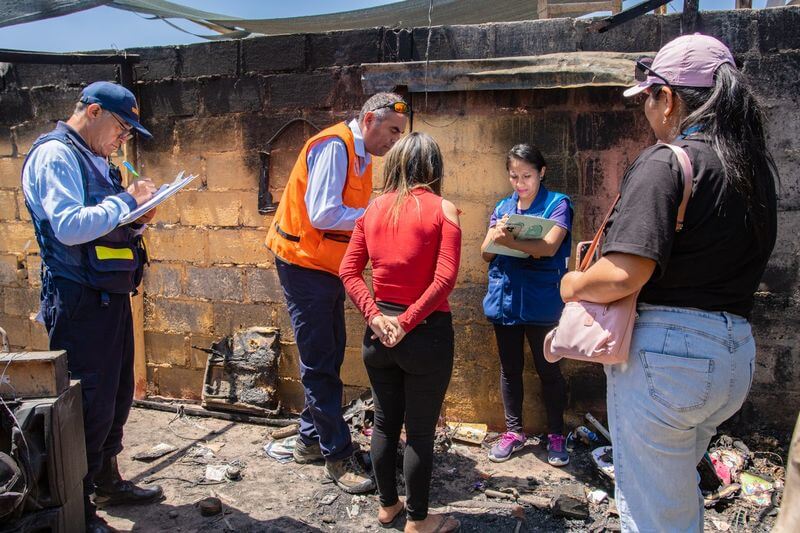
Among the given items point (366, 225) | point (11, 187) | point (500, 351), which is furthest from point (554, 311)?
point (11, 187)

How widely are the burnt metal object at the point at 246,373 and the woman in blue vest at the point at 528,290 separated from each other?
1769 millimetres

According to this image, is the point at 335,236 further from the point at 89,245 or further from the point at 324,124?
the point at 324,124

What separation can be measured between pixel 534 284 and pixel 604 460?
1169 millimetres

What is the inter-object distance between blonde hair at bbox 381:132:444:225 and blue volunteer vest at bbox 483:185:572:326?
117 cm

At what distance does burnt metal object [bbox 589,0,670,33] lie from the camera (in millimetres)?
3812

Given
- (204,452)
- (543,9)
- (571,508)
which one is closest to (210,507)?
(204,452)

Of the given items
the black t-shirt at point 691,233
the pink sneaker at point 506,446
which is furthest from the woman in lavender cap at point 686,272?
the pink sneaker at point 506,446

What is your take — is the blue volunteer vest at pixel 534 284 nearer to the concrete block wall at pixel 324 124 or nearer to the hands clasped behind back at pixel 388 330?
the concrete block wall at pixel 324 124

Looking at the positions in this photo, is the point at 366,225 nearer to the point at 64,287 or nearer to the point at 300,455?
the point at 64,287

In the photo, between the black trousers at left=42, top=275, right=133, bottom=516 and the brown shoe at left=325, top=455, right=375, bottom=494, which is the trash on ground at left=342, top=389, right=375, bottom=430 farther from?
the black trousers at left=42, top=275, right=133, bottom=516

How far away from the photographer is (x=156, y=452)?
164 inches

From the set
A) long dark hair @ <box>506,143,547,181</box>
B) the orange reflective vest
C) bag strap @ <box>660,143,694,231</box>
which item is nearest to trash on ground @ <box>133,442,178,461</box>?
the orange reflective vest

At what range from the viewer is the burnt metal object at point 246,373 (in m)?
4.72

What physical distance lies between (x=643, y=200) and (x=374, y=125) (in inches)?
75.3
